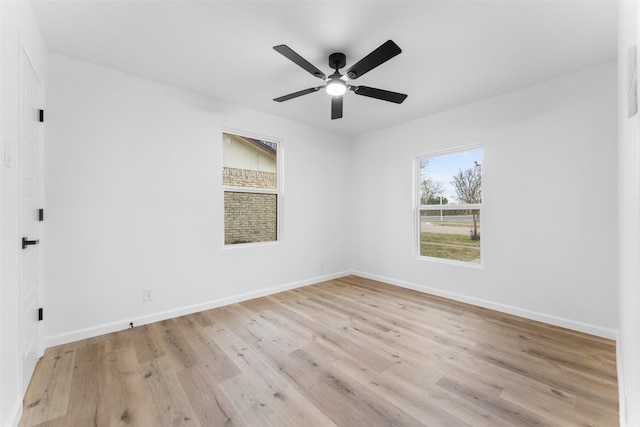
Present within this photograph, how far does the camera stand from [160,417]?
1595mm

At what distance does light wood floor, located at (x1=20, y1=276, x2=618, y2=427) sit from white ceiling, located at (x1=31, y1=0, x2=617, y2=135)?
258cm

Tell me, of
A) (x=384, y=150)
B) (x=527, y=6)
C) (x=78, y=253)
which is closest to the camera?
(x=527, y=6)

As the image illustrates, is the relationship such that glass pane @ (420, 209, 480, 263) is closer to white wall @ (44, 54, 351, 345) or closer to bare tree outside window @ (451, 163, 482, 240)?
bare tree outside window @ (451, 163, 482, 240)

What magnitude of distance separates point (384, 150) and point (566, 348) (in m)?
3.29

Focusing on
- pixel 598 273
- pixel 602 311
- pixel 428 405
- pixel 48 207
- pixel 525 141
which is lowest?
pixel 428 405

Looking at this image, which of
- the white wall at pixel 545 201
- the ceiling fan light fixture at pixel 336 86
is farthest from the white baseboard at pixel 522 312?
the ceiling fan light fixture at pixel 336 86

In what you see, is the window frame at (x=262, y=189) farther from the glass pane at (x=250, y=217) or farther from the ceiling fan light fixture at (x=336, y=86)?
the ceiling fan light fixture at (x=336, y=86)

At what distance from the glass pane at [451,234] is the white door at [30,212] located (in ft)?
13.8

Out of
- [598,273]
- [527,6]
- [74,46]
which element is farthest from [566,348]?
[74,46]

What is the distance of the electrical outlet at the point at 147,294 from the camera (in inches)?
115

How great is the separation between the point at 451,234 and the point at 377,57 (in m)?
2.74

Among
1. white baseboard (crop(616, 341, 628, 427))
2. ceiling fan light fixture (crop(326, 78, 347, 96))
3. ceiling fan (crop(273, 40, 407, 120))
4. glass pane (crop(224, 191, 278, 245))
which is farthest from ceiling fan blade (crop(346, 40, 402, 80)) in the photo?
white baseboard (crop(616, 341, 628, 427))

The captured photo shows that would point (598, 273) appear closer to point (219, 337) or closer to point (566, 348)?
point (566, 348)

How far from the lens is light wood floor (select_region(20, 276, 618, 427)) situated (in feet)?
5.28
